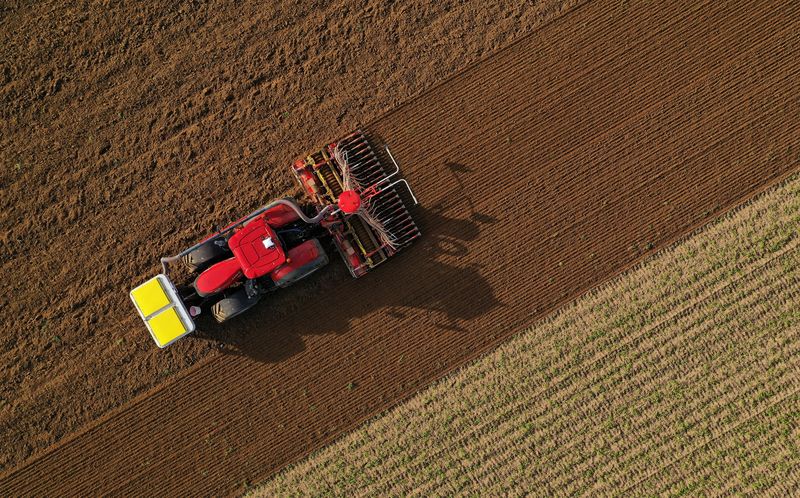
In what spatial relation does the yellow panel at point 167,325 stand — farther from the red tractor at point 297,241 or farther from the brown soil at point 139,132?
the brown soil at point 139,132

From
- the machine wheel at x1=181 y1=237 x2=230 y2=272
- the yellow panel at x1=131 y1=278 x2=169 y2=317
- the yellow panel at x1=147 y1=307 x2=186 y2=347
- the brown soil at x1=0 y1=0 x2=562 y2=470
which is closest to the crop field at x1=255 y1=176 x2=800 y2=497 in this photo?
the brown soil at x1=0 y1=0 x2=562 y2=470

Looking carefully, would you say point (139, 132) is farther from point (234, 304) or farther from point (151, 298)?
point (234, 304)

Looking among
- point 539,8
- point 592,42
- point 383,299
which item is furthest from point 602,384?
point 539,8

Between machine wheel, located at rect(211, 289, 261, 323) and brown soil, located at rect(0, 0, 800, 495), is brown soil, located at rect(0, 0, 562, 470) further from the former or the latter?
machine wheel, located at rect(211, 289, 261, 323)

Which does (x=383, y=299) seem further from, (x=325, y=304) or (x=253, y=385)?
(x=253, y=385)

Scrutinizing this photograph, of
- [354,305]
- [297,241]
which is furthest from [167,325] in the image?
[354,305]

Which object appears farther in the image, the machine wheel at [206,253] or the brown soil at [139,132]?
the brown soil at [139,132]

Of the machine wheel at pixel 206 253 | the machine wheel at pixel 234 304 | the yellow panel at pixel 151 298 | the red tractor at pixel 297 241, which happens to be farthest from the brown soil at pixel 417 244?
the yellow panel at pixel 151 298
